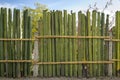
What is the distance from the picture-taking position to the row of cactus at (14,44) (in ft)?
38.5

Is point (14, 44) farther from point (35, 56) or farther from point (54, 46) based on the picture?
point (54, 46)

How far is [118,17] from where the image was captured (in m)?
12.4

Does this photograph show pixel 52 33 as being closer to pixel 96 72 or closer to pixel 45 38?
pixel 45 38

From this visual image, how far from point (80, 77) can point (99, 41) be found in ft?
4.93

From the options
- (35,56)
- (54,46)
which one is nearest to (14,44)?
(35,56)

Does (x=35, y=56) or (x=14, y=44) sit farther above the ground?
(x=14, y=44)

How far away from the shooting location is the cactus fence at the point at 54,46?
1176cm

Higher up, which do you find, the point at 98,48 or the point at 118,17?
the point at 118,17

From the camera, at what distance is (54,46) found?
11.8m

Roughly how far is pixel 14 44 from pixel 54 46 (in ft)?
4.74

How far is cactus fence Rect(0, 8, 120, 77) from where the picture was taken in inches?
463

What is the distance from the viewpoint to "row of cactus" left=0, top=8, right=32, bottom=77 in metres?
11.8

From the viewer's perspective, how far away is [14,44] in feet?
38.5

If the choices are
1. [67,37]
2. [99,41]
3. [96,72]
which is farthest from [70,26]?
[96,72]
